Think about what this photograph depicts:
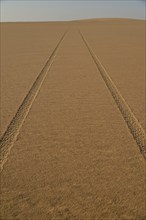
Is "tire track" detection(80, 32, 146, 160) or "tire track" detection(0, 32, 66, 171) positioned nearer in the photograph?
"tire track" detection(0, 32, 66, 171)

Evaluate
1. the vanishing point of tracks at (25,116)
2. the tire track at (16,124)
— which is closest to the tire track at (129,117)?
the vanishing point of tracks at (25,116)

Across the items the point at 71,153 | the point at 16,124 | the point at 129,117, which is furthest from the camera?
the point at 129,117

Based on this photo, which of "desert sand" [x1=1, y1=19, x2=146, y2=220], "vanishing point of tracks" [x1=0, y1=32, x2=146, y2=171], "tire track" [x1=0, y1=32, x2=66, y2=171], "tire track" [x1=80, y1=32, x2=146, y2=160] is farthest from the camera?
"tire track" [x1=80, y1=32, x2=146, y2=160]

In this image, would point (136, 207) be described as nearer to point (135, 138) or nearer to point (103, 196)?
point (103, 196)

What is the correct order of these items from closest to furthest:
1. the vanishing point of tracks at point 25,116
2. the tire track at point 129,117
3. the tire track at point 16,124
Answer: the tire track at point 16,124 < the vanishing point of tracks at point 25,116 < the tire track at point 129,117

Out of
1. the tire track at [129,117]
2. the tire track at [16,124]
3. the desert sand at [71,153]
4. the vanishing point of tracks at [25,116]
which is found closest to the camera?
the desert sand at [71,153]

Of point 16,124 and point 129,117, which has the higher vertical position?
point 16,124

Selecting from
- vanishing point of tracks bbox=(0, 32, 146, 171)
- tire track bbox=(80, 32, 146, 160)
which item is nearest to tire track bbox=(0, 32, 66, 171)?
vanishing point of tracks bbox=(0, 32, 146, 171)

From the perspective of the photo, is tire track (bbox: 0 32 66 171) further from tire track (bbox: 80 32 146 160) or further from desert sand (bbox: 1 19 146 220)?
tire track (bbox: 80 32 146 160)

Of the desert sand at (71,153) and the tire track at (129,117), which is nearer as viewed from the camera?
the desert sand at (71,153)

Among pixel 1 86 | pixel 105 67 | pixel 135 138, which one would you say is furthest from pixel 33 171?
pixel 105 67

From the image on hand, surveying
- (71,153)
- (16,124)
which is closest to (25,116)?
(16,124)

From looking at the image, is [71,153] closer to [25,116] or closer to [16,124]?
[16,124]

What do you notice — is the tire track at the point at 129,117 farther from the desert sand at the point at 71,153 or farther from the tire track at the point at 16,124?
the tire track at the point at 16,124
